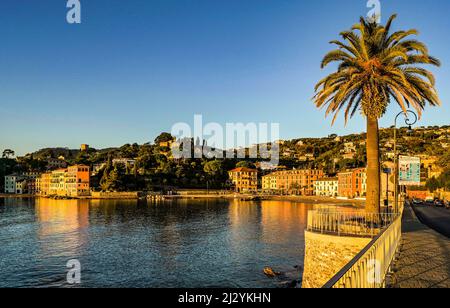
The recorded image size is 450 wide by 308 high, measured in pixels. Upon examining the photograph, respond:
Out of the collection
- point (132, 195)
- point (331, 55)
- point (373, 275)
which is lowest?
point (132, 195)

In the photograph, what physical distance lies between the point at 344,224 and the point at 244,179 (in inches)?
5864

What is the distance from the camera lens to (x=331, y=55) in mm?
19656

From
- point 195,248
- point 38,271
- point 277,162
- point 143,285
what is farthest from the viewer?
point 277,162

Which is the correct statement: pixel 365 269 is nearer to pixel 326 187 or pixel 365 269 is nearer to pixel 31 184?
pixel 326 187

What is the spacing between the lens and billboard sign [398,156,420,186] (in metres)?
25.9

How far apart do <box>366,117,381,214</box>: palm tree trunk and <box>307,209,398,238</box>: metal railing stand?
0.76 metres

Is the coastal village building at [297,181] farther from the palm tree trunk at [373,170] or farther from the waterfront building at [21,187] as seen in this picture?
the palm tree trunk at [373,170]

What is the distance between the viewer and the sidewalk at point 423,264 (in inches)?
377

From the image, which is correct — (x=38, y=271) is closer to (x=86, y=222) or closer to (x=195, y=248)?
(x=195, y=248)

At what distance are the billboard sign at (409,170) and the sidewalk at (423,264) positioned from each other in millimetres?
9245

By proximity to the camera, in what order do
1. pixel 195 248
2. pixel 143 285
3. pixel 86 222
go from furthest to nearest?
pixel 86 222 < pixel 195 248 < pixel 143 285

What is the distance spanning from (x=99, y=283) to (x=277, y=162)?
567 ft

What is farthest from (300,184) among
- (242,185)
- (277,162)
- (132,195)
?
(132,195)
